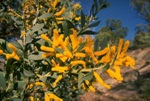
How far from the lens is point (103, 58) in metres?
0.75

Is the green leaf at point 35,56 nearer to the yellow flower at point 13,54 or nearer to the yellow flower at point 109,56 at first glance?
the yellow flower at point 13,54

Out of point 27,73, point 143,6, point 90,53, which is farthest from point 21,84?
point 143,6

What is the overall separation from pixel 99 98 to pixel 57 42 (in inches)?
369

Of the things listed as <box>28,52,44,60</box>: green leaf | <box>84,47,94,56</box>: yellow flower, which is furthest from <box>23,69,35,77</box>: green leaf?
<box>84,47,94,56</box>: yellow flower

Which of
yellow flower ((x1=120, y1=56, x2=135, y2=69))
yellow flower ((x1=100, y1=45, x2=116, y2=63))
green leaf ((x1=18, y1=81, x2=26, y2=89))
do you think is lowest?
green leaf ((x1=18, y1=81, x2=26, y2=89))

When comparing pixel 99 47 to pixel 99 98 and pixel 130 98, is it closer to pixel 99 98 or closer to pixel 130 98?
pixel 130 98

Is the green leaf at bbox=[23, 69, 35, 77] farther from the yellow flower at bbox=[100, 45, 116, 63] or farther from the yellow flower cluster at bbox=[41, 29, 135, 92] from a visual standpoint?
the yellow flower at bbox=[100, 45, 116, 63]

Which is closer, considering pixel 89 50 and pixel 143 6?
pixel 89 50

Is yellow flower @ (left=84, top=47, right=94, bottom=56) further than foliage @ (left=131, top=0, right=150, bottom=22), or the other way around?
foliage @ (left=131, top=0, right=150, bottom=22)

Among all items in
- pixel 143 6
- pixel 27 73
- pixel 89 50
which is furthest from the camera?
pixel 143 6

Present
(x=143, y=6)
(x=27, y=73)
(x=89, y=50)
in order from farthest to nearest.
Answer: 1. (x=143, y=6)
2. (x=27, y=73)
3. (x=89, y=50)

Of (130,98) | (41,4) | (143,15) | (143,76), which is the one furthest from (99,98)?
(143,15)

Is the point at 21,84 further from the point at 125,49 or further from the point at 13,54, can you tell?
the point at 125,49

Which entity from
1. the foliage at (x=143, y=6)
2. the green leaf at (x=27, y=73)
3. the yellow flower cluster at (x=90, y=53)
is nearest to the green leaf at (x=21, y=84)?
the green leaf at (x=27, y=73)
